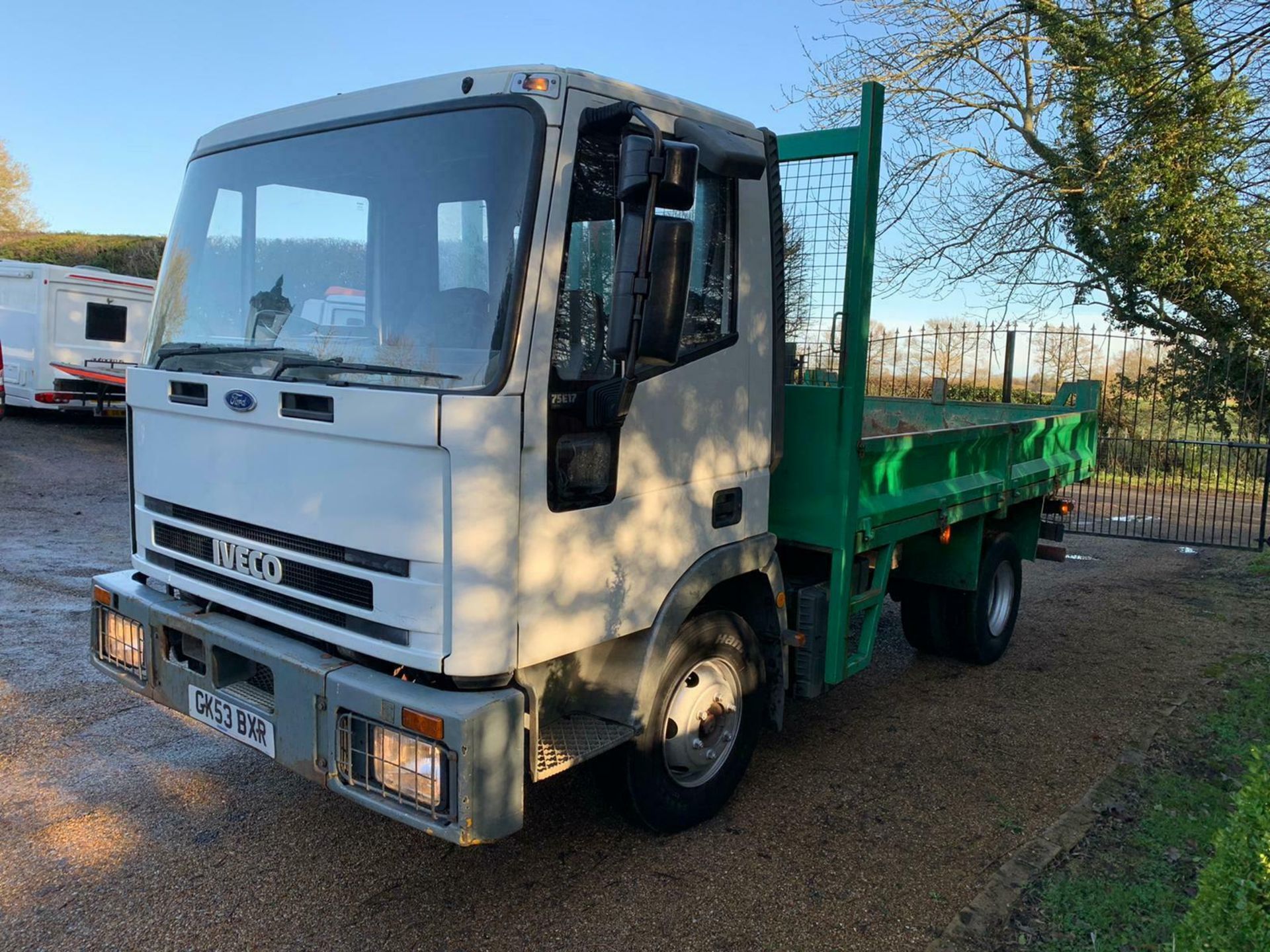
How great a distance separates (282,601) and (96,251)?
2418 centimetres

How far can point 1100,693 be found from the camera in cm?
573

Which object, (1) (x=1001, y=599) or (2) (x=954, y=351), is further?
(2) (x=954, y=351)

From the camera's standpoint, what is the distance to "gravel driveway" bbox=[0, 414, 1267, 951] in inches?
124

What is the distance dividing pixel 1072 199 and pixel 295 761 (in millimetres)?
13802

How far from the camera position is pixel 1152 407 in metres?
13.6

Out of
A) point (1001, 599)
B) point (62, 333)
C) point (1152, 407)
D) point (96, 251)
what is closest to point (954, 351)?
point (1152, 407)

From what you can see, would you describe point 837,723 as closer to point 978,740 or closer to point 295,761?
point 978,740

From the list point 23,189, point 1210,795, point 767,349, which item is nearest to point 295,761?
point 767,349

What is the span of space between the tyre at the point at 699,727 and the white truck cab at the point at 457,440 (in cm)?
2

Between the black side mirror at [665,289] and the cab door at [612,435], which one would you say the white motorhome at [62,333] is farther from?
the black side mirror at [665,289]

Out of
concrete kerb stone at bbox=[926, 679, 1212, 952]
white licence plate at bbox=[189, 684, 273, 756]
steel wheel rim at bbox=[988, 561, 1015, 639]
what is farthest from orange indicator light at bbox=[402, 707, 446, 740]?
steel wheel rim at bbox=[988, 561, 1015, 639]

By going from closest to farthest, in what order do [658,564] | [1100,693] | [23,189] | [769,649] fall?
[658,564] < [769,649] < [1100,693] < [23,189]

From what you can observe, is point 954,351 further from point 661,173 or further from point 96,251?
point 96,251

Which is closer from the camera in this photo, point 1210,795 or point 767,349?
point 767,349
